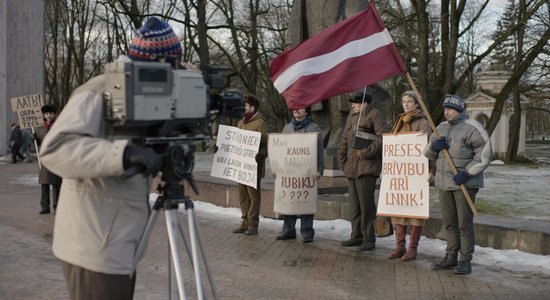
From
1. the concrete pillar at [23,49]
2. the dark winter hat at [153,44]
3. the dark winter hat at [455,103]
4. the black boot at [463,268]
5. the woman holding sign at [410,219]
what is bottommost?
the black boot at [463,268]

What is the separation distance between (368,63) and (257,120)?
2.67 meters

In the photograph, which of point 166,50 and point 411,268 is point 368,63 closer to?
point 411,268

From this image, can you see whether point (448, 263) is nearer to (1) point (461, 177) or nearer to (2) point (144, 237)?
(1) point (461, 177)

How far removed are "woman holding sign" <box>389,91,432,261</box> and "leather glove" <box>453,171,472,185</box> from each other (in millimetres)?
1050

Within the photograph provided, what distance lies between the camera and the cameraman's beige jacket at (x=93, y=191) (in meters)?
2.87

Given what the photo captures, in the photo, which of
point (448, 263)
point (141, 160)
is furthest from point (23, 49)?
point (141, 160)

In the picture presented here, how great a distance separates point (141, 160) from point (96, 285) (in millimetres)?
671

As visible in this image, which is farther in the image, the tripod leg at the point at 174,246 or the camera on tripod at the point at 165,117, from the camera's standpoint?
the tripod leg at the point at 174,246

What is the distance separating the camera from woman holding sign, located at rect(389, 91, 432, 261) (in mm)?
7765

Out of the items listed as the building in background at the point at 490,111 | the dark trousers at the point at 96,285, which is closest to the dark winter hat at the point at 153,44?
the dark trousers at the point at 96,285

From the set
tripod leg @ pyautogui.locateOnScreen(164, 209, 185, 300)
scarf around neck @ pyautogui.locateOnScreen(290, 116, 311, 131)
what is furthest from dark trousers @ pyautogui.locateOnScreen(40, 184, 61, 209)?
tripod leg @ pyautogui.locateOnScreen(164, 209, 185, 300)

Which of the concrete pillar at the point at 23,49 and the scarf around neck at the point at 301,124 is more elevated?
the concrete pillar at the point at 23,49

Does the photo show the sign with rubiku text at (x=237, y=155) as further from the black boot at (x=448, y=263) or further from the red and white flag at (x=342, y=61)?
the black boot at (x=448, y=263)

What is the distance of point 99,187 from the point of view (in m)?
3.08
